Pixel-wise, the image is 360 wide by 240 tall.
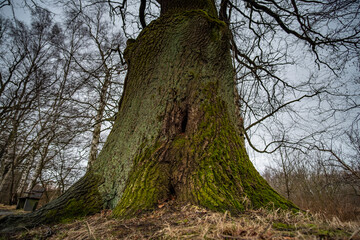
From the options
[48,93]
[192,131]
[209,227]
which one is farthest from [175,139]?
[48,93]

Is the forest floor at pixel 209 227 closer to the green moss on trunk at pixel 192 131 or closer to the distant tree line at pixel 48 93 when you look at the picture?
the green moss on trunk at pixel 192 131

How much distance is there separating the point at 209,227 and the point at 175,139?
3.63 feet

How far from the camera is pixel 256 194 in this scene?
1.61 m

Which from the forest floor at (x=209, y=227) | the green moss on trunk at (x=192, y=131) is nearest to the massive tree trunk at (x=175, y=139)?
the green moss on trunk at (x=192, y=131)

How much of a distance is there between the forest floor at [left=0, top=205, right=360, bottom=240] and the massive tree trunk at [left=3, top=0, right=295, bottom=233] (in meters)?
0.16

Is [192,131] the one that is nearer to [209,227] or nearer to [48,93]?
[209,227]

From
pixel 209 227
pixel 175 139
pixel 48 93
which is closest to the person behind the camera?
pixel 209 227

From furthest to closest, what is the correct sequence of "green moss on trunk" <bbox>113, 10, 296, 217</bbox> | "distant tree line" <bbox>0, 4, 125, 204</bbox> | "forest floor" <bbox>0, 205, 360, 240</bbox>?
"distant tree line" <bbox>0, 4, 125, 204</bbox> < "green moss on trunk" <bbox>113, 10, 296, 217</bbox> < "forest floor" <bbox>0, 205, 360, 240</bbox>

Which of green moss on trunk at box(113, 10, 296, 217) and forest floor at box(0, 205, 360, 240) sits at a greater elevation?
green moss on trunk at box(113, 10, 296, 217)

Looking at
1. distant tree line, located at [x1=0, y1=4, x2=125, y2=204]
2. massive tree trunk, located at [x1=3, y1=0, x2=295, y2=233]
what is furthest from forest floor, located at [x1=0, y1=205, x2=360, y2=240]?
distant tree line, located at [x1=0, y1=4, x2=125, y2=204]

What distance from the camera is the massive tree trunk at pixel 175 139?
157 centimetres

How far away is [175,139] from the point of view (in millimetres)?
1898

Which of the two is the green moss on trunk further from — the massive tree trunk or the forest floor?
the forest floor

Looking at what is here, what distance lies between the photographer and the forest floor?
755mm
